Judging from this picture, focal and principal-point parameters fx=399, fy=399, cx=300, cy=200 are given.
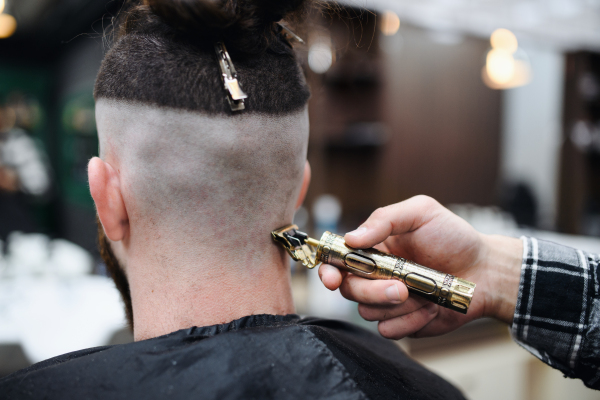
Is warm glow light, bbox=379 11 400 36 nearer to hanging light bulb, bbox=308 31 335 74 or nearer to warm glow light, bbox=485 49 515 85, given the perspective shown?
warm glow light, bbox=485 49 515 85

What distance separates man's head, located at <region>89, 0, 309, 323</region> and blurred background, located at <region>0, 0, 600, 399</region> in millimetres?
2097

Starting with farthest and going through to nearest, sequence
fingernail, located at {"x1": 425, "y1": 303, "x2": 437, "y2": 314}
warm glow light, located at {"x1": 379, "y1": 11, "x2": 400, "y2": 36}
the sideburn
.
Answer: warm glow light, located at {"x1": 379, "y1": 11, "x2": 400, "y2": 36}, fingernail, located at {"x1": 425, "y1": 303, "x2": 437, "y2": 314}, the sideburn

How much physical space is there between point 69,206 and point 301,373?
6.09 metres

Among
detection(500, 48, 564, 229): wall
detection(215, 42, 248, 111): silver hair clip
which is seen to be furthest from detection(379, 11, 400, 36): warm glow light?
detection(215, 42, 248, 111): silver hair clip

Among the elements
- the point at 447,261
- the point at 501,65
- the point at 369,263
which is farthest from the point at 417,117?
the point at 369,263

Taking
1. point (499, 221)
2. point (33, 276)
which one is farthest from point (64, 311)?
point (499, 221)

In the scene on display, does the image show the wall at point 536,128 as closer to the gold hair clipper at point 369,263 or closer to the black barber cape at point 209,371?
the gold hair clipper at point 369,263

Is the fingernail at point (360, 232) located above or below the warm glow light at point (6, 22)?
below

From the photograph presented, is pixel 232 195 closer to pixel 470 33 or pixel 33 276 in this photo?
pixel 33 276

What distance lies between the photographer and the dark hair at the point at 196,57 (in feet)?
2.41

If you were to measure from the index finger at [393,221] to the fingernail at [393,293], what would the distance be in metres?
0.10

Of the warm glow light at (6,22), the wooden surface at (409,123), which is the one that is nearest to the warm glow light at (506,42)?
the wooden surface at (409,123)

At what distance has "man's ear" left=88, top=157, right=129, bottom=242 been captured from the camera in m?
0.79

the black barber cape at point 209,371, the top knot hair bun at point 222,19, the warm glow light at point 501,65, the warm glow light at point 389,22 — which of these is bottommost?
the black barber cape at point 209,371
